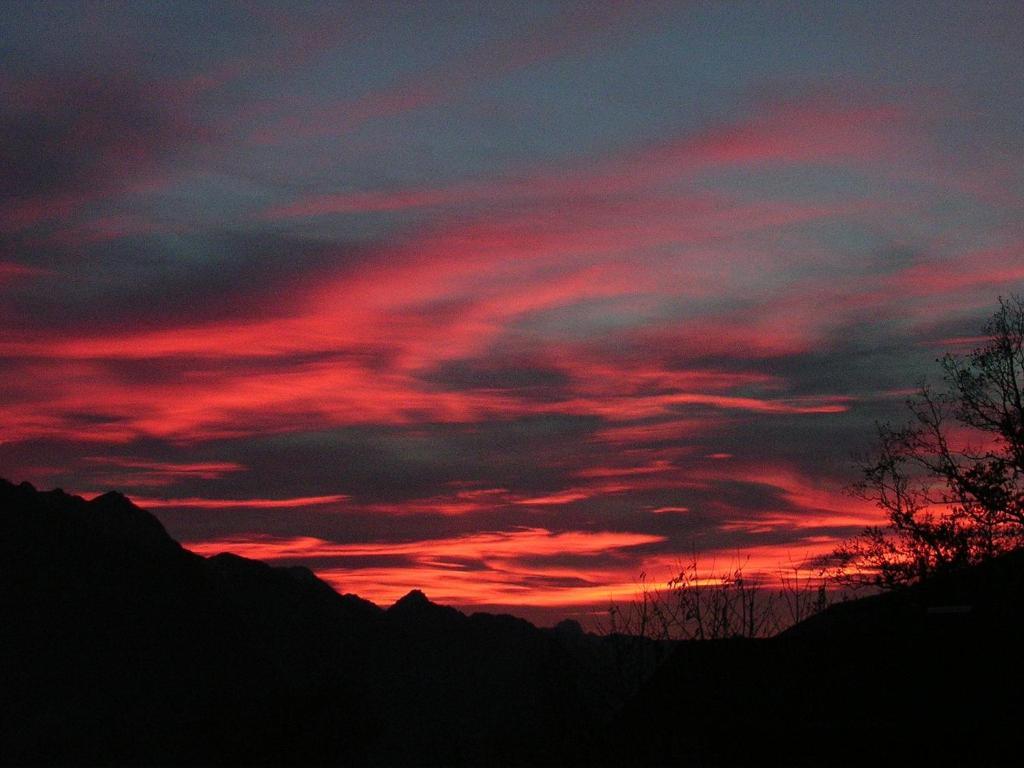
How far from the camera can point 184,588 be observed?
197 m

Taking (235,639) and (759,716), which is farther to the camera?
(235,639)

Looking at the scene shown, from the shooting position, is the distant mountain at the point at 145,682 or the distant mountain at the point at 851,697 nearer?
the distant mountain at the point at 851,697

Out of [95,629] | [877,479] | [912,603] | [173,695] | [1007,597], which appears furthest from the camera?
[95,629]

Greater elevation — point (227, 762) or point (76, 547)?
point (76, 547)

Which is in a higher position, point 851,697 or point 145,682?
point 851,697

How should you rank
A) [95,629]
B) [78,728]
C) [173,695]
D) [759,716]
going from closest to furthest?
[759,716] < [78,728] < [173,695] < [95,629]

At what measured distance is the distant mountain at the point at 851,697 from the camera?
18.8 metres

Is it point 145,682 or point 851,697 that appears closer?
point 851,697

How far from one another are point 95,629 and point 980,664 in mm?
169835

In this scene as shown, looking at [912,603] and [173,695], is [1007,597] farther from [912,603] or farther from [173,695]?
[173,695]

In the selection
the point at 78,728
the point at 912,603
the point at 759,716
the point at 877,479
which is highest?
the point at 877,479

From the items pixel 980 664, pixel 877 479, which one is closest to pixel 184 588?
pixel 877 479

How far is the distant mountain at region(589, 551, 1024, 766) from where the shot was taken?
1883 cm

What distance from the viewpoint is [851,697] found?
21016 millimetres
